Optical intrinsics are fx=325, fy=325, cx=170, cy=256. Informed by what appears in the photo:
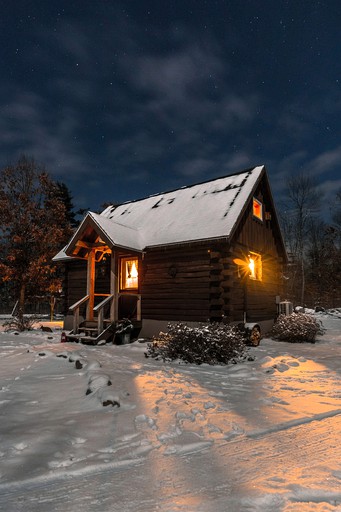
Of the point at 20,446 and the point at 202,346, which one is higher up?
the point at 202,346

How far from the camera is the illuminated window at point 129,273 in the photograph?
14.4m

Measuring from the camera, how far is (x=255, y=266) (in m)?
14.6

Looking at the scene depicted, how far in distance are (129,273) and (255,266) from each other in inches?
223

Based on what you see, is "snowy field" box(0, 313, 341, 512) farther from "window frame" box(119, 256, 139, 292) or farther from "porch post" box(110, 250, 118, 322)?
"window frame" box(119, 256, 139, 292)

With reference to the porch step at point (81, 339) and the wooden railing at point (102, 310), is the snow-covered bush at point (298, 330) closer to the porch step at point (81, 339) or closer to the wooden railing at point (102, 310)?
the wooden railing at point (102, 310)

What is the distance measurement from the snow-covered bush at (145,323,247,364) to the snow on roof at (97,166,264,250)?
392 centimetres

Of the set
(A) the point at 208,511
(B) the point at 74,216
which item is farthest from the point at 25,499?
(B) the point at 74,216

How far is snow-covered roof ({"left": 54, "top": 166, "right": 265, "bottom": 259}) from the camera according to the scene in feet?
39.2

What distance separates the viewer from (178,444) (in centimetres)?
342

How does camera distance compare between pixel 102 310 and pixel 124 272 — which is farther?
pixel 124 272

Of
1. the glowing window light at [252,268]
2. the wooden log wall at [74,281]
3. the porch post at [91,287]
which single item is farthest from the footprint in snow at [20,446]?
the wooden log wall at [74,281]

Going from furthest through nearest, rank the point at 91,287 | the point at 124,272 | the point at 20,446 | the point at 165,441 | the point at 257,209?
the point at 257,209 → the point at 124,272 → the point at 91,287 → the point at 165,441 → the point at 20,446

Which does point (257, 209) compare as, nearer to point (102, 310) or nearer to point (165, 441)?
point (102, 310)

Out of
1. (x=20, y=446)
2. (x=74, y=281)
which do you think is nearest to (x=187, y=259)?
(x=74, y=281)
